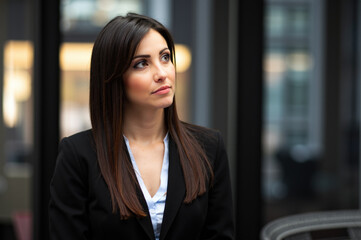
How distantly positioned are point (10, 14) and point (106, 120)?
3.10 m

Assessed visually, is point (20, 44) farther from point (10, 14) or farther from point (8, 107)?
point (8, 107)

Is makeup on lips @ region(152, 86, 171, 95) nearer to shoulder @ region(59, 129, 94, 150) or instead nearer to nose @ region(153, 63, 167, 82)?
nose @ region(153, 63, 167, 82)

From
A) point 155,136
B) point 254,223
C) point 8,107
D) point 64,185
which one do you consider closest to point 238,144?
point 254,223

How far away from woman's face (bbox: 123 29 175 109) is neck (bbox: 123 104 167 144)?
67 mm

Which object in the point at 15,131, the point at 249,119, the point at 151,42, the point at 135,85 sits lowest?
the point at 15,131

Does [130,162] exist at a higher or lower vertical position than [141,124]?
lower

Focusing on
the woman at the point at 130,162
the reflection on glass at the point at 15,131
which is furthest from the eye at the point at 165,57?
the reflection on glass at the point at 15,131

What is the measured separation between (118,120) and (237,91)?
1413 mm

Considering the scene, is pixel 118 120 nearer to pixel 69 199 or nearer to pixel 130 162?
pixel 130 162

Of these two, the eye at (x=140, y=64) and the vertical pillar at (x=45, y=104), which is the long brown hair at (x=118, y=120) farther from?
the vertical pillar at (x=45, y=104)

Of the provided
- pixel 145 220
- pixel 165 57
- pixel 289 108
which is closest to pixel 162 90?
pixel 165 57

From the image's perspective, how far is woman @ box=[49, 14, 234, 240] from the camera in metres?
1.44

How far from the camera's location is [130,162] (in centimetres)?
150

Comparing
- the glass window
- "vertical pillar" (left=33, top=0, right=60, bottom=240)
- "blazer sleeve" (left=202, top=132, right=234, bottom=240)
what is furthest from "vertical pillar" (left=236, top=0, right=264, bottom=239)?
the glass window
